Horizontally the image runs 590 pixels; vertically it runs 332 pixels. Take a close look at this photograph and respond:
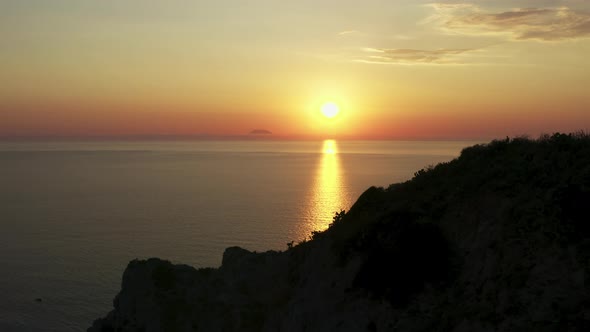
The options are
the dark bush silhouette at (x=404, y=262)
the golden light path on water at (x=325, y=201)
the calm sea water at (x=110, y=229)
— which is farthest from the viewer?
the golden light path on water at (x=325, y=201)

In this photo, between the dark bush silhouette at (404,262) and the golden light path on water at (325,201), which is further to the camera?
the golden light path on water at (325,201)

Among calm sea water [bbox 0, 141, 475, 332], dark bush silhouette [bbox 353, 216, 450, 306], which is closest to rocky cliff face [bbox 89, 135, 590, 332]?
dark bush silhouette [bbox 353, 216, 450, 306]

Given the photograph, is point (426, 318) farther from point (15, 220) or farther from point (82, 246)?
point (15, 220)

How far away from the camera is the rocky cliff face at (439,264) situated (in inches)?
563

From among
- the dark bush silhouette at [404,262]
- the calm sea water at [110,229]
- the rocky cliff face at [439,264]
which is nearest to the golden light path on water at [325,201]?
the calm sea water at [110,229]

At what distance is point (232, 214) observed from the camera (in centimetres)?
10675

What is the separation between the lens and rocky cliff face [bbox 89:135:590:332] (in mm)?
14305

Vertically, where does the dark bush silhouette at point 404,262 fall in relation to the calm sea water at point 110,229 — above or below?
above

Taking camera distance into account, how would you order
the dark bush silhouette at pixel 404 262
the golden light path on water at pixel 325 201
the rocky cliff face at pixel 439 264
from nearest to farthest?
1. the rocky cliff face at pixel 439 264
2. the dark bush silhouette at pixel 404 262
3. the golden light path on water at pixel 325 201

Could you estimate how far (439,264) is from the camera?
56.0 ft

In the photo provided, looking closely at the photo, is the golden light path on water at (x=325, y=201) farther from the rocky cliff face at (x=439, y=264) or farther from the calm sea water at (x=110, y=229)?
the rocky cliff face at (x=439, y=264)

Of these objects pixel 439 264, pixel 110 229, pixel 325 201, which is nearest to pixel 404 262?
pixel 439 264

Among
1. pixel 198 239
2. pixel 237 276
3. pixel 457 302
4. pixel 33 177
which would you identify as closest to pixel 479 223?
pixel 457 302

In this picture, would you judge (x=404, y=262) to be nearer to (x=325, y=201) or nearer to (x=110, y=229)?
(x=110, y=229)
